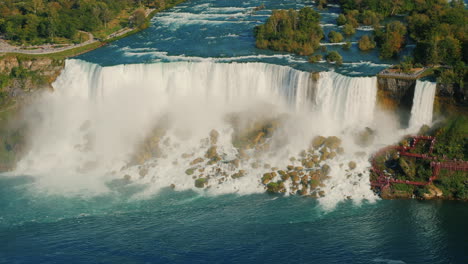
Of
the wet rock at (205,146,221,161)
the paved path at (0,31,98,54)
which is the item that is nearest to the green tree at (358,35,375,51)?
the wet rock at (205,146,221,161)

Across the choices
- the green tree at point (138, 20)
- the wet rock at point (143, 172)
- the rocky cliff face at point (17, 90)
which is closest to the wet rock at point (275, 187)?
the wet rock at point (143, 172)

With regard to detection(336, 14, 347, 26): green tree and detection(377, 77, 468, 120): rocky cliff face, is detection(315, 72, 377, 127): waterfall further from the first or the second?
detection(336, 14, 347, 26): green tree

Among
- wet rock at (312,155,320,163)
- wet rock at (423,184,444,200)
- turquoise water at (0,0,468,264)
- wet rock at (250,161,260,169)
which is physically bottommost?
turquoise water at (0,0,468,264)

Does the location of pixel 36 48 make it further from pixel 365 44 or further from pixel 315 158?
pixel 315 158

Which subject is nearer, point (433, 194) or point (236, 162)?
point (433, 194)

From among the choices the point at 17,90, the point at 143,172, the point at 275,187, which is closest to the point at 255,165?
the point at 275,187

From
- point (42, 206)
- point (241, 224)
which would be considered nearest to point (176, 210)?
point (241, 224)
